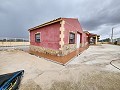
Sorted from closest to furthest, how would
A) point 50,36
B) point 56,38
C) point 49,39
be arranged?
point 56,38
point 50,36
point 49,39

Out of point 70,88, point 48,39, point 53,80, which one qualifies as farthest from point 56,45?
point 70,88

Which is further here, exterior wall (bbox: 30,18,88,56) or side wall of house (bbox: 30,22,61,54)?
side wall of house (bbox: 30,22,61,54)

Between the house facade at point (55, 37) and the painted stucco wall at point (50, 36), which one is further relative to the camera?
the painted stucco wall at point (50, 36)

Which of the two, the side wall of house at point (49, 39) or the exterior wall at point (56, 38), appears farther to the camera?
the side wall of house at point (49, 39)

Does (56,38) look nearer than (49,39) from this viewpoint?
Yes

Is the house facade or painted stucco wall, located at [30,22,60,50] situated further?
painted stucco wall, located at [30,22,60,50]

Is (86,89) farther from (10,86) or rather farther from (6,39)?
(6,39)

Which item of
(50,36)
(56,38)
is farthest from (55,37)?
(50,36)

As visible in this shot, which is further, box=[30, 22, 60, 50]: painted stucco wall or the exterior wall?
box=[30, 22, 60, 50]: painted stucco wall

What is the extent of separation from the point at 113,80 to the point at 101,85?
68 centimetres

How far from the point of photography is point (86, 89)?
8.21 feet

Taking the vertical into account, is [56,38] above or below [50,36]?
below

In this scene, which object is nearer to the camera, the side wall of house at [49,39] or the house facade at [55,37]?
the house facade at [55,37]

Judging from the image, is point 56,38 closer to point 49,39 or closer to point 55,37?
point 55,37
